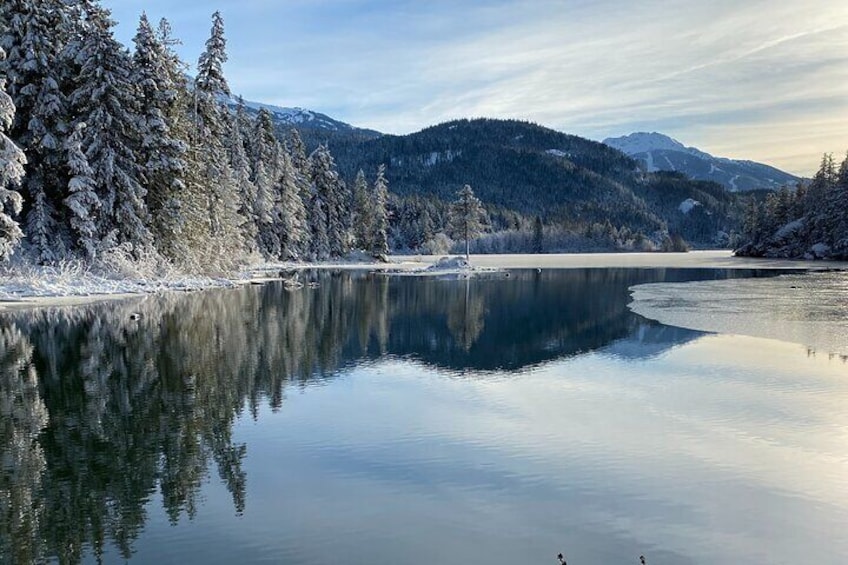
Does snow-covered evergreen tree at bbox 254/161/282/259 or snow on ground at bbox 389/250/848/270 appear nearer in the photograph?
snow-covered evergreen tree at bbox 254/161/282/259

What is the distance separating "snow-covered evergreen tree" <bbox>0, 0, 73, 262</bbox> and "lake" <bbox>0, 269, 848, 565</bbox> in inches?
647

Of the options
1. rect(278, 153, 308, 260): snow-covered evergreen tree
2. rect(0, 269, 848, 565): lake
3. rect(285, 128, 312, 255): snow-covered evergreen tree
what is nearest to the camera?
rect(0, 269, 848, 565): lake

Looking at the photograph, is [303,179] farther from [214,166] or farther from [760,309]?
[760,309]

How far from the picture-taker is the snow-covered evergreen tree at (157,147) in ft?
142

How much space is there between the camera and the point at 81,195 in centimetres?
3750

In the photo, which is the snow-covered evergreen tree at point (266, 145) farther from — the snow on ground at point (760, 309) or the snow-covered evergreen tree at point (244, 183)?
the snow on ground at point (760, 309)

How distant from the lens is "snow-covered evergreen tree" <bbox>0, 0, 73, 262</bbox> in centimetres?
3788

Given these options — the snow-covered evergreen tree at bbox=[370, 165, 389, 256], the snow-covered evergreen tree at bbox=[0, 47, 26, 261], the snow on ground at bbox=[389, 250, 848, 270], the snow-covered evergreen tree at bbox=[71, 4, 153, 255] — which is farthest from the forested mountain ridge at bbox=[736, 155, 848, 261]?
the snow-covered evergreen tree at bbox=[0, 47, 26, 261]

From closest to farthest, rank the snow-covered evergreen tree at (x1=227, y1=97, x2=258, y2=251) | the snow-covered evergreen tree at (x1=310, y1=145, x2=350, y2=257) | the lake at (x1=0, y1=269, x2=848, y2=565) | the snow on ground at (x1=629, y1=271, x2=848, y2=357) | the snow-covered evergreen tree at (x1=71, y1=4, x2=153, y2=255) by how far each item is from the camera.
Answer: the lake at (x1=0, y1=269, x2=848, y2=565) < the snow on ground at (x1=629, y1=271, x2=848, y2=357) < the snow-covered evergreen tree at (x1=71, y1=4, x2=153, y2=255) < the snow-covered evergreen tree at (x1=227, y1=97, x2=258, y2=251) < the snow-covered evergreen tree at (x1=310, y1=145, x2=350, y2=257)

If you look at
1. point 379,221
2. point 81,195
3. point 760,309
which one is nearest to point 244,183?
point 379,221

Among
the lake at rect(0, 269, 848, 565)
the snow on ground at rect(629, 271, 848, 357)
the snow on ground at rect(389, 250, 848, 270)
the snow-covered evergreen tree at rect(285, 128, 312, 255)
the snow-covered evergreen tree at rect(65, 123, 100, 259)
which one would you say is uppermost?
the snow-covered evergreen tree at rect(285, 128, 312, 255)

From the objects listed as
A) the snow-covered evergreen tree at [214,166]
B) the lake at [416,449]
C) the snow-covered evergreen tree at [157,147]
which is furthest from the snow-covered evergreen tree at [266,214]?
the lake at [416,449]

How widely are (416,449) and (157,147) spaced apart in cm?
3843

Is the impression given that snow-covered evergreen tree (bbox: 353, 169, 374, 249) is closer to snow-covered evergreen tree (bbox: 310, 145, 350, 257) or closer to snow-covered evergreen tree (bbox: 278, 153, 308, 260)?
snow-covered evergreen tree (bbox: 310, 145, 350, 257)
